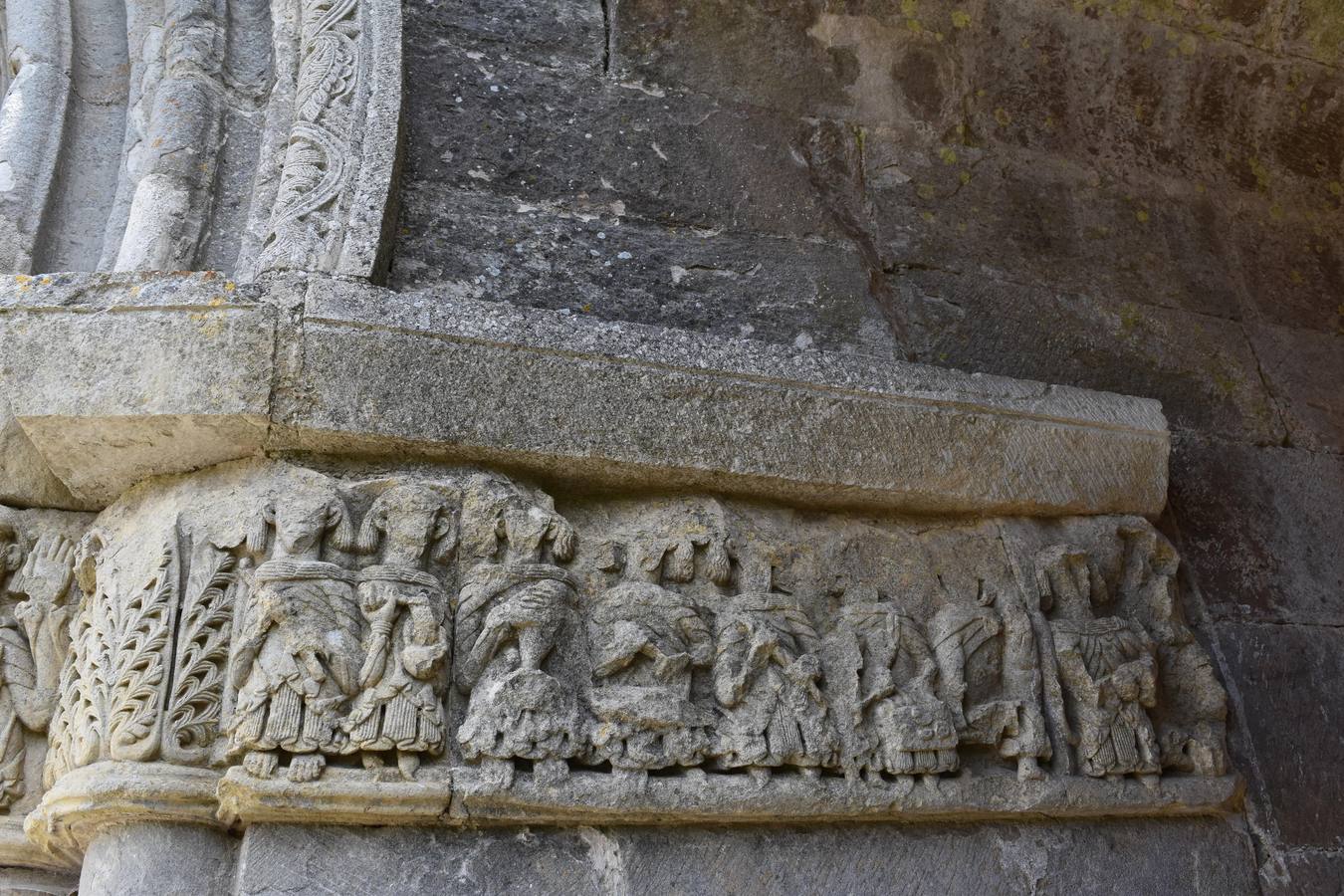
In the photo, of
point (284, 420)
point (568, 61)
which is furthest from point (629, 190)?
point (284, 420)

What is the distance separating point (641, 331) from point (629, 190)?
0.61m

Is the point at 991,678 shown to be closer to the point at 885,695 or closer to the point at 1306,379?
the point at 885,695

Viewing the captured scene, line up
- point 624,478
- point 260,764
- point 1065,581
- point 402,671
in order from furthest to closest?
point 1065,581 < point 624,478 < point 402,671 < point 260,764

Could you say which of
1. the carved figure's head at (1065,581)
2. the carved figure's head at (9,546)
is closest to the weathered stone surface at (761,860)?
the carved figure's head at (1065,581)

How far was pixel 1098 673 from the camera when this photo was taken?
2.43m

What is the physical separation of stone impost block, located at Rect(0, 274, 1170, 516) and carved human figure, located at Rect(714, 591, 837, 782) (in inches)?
11.6

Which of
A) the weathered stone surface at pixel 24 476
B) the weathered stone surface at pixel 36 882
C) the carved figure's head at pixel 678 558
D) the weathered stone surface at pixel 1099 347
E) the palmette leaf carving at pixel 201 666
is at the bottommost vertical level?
the weathered stone surface at pixel 36 882

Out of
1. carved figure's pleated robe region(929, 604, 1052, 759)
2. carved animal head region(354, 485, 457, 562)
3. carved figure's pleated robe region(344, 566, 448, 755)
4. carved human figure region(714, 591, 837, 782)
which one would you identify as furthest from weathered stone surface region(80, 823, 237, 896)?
carved figure's pleated robe region(929, 604, 1052, 759)

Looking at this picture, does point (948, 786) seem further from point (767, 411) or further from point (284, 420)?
point (284, 420)

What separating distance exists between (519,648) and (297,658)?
371 mm

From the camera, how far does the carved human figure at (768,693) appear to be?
2143mm

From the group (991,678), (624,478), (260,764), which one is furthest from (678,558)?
(260,764)

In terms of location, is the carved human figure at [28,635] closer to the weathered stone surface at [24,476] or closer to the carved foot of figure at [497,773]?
the weathered stone surface at [24,476]

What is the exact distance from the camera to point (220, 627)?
207 centimetres
